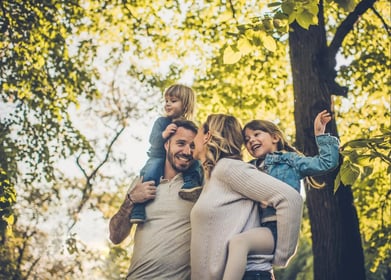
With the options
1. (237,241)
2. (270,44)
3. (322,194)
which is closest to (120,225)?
(237,241)

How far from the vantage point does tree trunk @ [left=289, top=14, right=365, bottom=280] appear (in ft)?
22.9

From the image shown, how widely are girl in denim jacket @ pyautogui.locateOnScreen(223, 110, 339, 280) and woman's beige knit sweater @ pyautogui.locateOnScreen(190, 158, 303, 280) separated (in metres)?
0.09

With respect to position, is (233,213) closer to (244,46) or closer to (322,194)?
(244,46)

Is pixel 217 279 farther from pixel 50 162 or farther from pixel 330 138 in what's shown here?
pixel 50 162

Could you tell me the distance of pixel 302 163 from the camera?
4359mm

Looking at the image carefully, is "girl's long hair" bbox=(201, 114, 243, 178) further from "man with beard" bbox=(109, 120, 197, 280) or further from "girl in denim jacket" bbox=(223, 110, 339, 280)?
"man with beard" bbox=(109, 120, 197, 280)

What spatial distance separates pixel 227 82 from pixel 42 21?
410cm

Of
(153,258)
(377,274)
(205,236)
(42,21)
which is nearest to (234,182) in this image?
(205,236)

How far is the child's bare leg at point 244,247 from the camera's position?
12.1 ft

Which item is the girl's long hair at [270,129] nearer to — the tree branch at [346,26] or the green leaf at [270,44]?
the green leaf at [270,44]

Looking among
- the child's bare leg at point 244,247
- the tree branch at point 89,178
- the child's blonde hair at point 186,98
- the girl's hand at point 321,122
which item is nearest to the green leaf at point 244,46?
the child's blonde hair at point 186,98

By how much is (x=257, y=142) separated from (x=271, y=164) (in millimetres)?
219

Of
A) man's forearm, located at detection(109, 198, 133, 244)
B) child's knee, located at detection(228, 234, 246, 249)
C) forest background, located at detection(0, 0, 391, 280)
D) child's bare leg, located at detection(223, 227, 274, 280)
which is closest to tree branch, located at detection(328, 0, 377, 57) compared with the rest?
forest background, located at detection(0, 0, 391, 280)

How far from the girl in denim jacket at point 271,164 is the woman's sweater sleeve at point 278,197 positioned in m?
0.09
